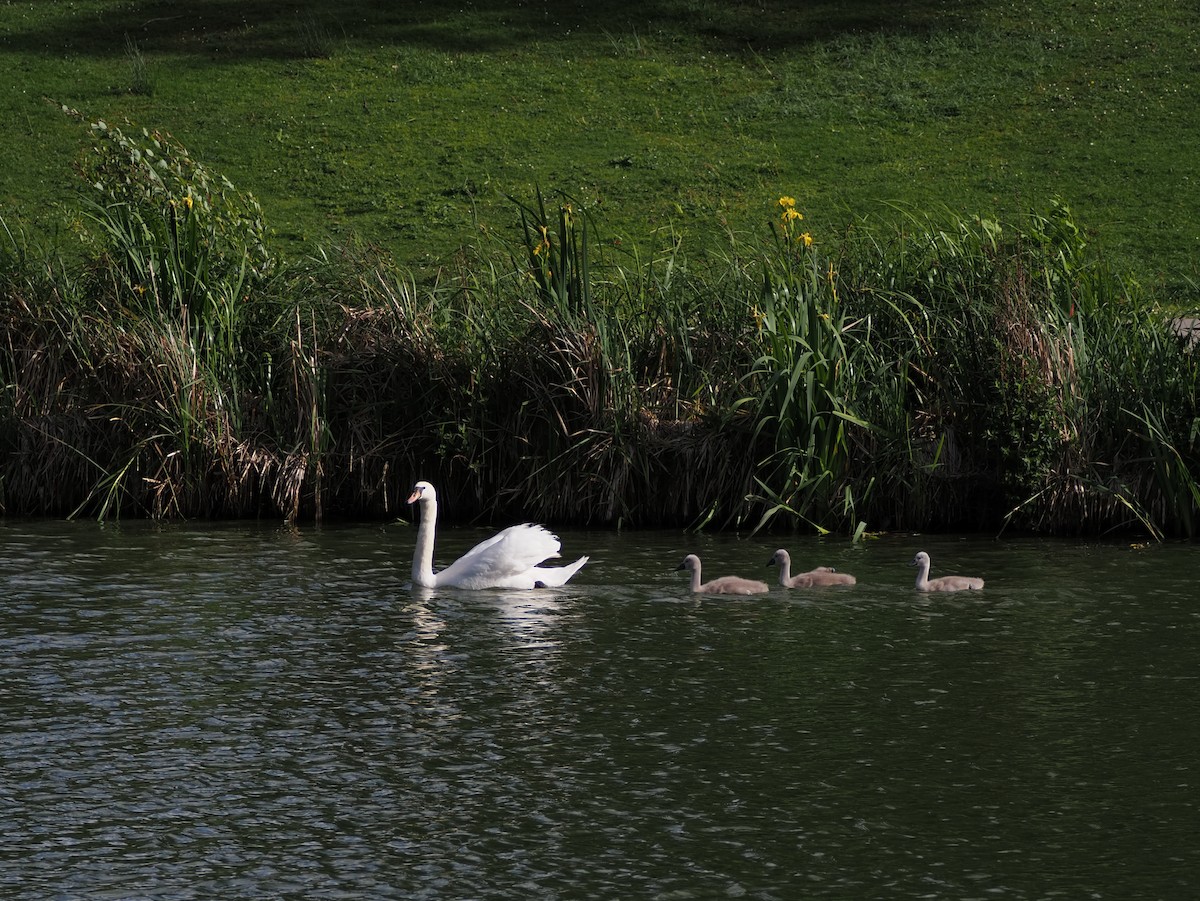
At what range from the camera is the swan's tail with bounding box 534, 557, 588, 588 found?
13.2 meters

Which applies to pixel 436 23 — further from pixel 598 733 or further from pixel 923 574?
pixel 598 733

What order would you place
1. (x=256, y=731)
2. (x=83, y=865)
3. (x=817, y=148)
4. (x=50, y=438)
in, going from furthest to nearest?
1. (x=817, y=148)
2. (x=50, y=438)
3. (x=256, y=731)
4. (x=83, y=865)

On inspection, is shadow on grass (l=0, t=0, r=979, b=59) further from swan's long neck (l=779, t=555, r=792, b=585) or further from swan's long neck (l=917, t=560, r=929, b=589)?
swan's long neck (l=917, t=560, r=929, b=589)

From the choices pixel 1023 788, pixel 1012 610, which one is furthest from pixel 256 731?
pixel 1012 610

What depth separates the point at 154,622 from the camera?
11.9 metres

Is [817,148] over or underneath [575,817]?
over

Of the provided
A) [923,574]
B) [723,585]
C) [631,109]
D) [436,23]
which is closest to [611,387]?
[723,585]

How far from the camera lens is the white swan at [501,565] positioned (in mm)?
13180

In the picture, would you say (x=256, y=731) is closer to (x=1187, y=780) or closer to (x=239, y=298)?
(x=1187, y=780)

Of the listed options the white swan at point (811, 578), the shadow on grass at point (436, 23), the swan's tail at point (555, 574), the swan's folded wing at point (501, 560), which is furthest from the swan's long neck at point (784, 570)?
the shadow on grass at point (436, 23)

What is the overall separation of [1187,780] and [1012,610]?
3.98 metres

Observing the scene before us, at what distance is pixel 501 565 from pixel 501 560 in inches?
1.4

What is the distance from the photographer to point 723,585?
12.9 metres

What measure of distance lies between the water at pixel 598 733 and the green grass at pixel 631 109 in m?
17.6
